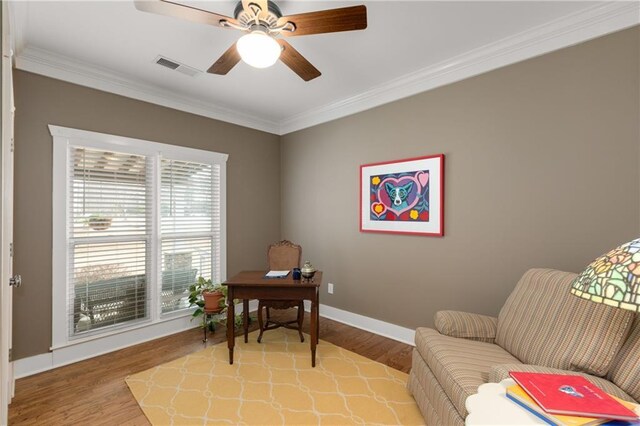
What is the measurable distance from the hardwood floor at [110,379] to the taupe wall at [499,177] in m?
0.41

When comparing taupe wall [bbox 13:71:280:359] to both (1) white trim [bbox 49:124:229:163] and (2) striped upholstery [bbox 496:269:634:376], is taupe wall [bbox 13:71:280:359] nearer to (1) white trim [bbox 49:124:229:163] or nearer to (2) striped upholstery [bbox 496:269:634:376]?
(1) white trim [bbox 49:124:229:163]

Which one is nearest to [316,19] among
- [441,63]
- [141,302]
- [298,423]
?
[441,63]

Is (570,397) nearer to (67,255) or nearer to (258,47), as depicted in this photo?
(258,47)

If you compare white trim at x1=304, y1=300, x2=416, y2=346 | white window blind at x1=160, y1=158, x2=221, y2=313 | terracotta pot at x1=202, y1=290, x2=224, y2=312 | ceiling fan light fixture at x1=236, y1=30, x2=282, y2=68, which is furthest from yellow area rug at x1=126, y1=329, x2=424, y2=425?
ceiling fan light fixture at x1=236, y1=30, x2=282, y2=68

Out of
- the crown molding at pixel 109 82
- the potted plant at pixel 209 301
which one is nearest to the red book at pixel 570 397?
the potted plant at pixel 209 301

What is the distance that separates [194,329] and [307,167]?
2.49 meters

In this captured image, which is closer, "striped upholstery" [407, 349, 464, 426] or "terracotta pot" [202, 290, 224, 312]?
"striped upholstery" [407, 349, 464, 426]

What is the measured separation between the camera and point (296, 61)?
214 centimetres

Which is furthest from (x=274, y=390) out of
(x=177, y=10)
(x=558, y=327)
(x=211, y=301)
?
(x=177, y=10)

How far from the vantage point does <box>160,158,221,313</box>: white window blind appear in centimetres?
338

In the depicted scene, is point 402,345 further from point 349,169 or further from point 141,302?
point 141,302

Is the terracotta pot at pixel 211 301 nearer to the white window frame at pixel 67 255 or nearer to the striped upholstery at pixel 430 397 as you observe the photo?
the white window frame at pixel 67 255

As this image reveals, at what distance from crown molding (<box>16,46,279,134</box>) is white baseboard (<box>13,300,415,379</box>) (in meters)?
2.47

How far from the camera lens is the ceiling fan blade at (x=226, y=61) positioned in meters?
2.04
